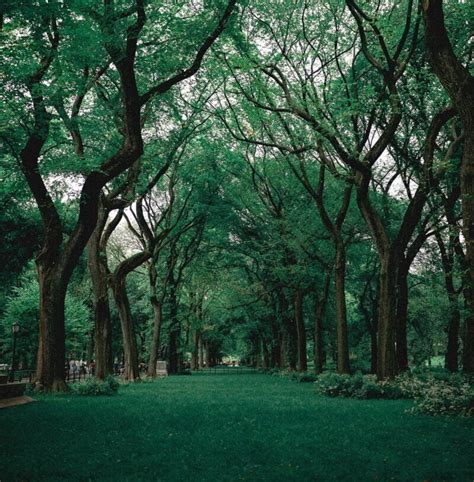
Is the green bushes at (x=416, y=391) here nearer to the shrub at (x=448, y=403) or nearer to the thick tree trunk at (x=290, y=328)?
the shrub at (x=448, y=403)

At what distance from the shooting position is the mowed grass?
19.3ft

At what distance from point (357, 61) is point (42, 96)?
43.5 feet

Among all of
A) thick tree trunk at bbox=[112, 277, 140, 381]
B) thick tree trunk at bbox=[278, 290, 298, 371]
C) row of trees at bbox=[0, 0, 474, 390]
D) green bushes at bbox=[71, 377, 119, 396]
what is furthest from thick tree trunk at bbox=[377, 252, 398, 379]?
thick tree trunk at bbox=[278, 290, 298, 371]

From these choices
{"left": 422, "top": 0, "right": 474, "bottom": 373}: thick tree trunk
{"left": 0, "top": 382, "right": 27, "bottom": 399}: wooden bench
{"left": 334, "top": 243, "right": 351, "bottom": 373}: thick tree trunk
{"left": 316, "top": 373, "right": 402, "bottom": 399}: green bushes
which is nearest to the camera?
{"left": 422, "top": 0, "right": 474, "bottom": 373}: thick tree trunk

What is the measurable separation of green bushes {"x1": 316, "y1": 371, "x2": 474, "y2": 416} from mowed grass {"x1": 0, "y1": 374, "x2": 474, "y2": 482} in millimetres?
730

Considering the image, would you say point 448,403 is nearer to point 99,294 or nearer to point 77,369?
point 99,294

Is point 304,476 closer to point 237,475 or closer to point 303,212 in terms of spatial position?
point 237,475

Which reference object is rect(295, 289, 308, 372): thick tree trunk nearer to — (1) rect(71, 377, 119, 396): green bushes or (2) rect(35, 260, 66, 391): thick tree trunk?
(1) rect(71, 377, 119, 396): green bushes

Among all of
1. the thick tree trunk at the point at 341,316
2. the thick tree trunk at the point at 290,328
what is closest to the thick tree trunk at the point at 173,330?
the thick tree trunk at the point at 290,328

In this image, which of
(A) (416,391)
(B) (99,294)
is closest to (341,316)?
(A) (416,391)

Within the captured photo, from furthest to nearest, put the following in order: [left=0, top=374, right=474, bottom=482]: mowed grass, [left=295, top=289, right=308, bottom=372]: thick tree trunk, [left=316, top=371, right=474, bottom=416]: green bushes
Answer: [left=295, top=289, right=308, bottom=372]: thick tree trunk → [left=316, top=371, right=474, bottom=416]: green bushes → [left=0, top=374, right=474, bottom=482]: mowed grass

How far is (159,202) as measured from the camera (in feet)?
116

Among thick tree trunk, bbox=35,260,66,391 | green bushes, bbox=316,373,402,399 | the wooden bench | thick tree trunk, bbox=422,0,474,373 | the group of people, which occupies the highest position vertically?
thick tree trunk, bbox=422,0,474,373

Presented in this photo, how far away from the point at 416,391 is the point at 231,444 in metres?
9.63
